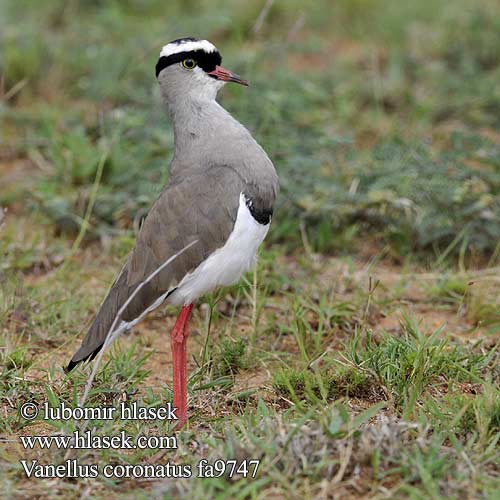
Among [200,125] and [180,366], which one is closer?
[180,366]

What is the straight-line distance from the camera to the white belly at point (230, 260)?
408 centimetres

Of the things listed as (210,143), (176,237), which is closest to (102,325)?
(176,237)

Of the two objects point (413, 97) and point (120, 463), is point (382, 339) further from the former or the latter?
point (413, 97)

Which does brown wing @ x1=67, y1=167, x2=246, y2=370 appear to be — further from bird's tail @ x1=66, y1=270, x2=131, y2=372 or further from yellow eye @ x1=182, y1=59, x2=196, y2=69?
yellow eye @ x1=182, y1=59, x2=196, y2=69

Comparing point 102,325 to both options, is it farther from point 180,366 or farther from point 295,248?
point 295,248

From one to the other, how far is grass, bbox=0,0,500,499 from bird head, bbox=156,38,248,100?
3.40 ft

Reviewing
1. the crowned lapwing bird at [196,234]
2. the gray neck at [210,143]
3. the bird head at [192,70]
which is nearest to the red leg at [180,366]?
the crowned lapwing bird at [196,234]

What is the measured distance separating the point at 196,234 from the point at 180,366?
1.94 feet

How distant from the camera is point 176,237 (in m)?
4.18

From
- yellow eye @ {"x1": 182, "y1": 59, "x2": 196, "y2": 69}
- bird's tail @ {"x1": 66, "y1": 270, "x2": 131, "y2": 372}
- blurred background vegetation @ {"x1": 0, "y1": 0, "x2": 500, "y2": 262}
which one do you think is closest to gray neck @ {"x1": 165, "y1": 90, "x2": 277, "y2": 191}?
yellow eye @ {"x1": 182, "y1": 59, "x2": 196, "y2": 69}

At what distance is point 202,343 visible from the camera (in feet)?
16.0

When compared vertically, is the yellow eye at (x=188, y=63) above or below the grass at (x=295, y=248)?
above

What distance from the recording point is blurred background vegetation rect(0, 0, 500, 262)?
573cm

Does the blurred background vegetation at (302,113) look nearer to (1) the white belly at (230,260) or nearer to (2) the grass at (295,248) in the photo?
(2) the grass at (295,248)
